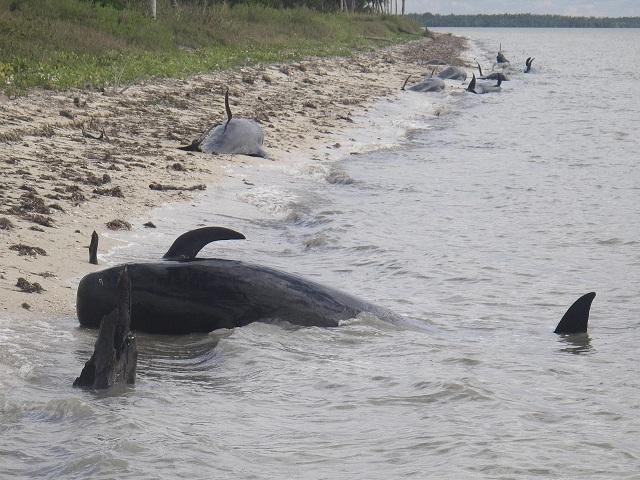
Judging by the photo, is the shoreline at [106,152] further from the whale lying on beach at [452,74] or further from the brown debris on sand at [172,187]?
the whale lying on beach at [452,74]

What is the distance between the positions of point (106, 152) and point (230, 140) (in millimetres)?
2157

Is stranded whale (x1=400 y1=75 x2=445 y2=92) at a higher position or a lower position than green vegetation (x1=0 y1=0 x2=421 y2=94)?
lower

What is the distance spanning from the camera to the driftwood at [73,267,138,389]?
5.25 m

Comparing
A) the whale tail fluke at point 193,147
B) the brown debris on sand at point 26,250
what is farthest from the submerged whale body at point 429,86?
the brown debris on sand at point 26,250

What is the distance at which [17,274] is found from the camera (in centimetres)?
759

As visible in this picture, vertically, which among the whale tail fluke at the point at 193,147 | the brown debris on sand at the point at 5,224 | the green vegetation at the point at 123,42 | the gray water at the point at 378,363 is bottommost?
the gray water at the point at 378,363

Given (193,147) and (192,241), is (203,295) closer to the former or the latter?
(192,241)

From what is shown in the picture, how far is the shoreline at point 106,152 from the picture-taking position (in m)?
8.26

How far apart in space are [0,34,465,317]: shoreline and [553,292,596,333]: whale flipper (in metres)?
3.49

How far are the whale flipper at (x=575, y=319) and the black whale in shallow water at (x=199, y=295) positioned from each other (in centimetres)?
176

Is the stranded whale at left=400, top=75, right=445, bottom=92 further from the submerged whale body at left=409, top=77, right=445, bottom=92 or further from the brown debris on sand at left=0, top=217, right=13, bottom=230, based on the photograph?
the brown debris on sand at left=0, top=217, right=13, bottom=230

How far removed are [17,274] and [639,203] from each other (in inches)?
366

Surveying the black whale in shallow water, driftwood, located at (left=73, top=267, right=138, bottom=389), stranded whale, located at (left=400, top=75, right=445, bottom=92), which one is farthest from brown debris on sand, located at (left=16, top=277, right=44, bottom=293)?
stranded whale, located at (left=400, top=75, right=445, bottom=92)

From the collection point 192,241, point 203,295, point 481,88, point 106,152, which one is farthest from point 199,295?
point 481,88
